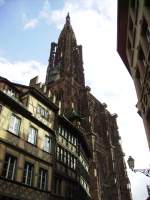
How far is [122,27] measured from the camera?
16.6 m

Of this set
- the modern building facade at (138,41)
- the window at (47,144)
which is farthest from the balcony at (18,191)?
the modern building facade at (138,41)

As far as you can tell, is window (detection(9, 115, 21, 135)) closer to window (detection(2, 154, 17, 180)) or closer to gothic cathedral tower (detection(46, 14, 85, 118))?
window (detection(2, 154, 17, 180))

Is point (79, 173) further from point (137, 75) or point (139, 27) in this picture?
point (139, 27)

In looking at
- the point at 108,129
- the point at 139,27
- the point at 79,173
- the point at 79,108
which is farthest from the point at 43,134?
the point at 108,129

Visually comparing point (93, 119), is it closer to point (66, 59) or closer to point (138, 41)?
point (66, 59)

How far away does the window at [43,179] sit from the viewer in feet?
55.0

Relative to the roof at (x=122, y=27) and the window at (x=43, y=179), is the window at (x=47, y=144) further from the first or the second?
the roof at (x=122, y=27)

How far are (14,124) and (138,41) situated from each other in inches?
370

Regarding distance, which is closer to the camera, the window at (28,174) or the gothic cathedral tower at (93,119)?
the window at (28,174)

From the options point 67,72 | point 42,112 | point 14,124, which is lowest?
point 14,124

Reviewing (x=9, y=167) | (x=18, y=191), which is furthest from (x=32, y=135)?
(x=18, y=191)

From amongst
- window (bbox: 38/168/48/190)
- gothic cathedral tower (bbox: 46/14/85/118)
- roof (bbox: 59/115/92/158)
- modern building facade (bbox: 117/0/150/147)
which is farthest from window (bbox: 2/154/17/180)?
gothic cathedral tower (bbox: 46/14/85/118)

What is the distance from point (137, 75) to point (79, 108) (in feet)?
127

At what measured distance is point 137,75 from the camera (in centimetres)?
1698
